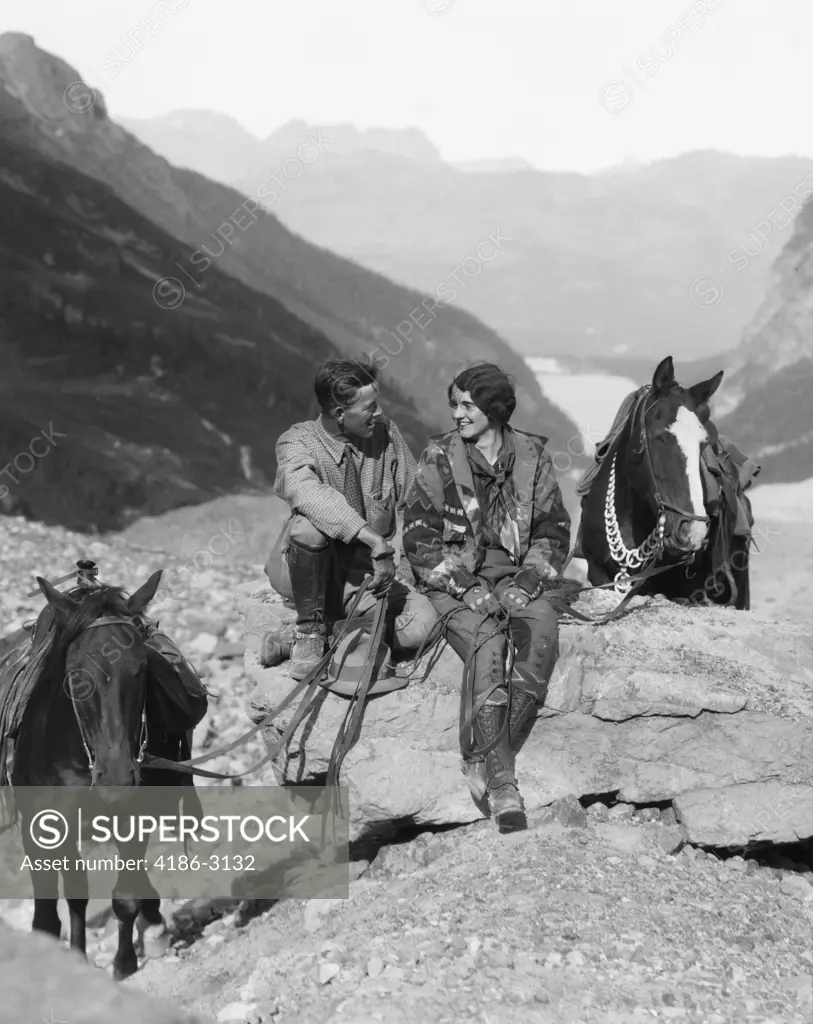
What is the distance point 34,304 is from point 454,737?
14057 millimetres

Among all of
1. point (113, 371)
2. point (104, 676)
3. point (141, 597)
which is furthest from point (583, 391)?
point (104, 676)

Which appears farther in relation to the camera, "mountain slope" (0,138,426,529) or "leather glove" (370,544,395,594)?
"mountain slope" (0,138,426,529)

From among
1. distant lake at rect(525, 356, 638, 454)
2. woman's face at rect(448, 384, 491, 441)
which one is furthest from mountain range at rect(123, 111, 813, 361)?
woman's face at rect(448, 384, 491, 441)

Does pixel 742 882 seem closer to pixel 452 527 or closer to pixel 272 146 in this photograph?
pixel 452 527

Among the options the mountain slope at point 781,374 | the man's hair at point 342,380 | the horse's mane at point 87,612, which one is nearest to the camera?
the horse's mane at point 87,612

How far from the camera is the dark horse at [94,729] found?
3840 mm

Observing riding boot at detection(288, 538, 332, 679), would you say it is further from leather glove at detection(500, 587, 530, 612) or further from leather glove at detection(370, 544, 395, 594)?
leather glove at detection(500, 587, 530, 612)

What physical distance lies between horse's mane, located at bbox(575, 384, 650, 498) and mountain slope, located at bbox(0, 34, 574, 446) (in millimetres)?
13804

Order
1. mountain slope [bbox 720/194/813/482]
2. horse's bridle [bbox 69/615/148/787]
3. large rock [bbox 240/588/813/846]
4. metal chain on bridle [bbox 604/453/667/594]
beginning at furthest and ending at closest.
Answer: mountain slope [bbox 720/194/813/482], metal chain on bridle [bbox 604/453/667/594], large rock [bbox 240/588/813/846], horse's bridle [bbox 69/615/148/787]

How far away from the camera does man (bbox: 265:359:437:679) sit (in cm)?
434

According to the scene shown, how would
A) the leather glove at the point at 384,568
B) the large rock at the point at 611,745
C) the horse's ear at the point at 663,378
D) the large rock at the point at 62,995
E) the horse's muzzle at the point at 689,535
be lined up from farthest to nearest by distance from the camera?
the horse's ear at the point at 663,378, the horse's muzzle at the point at 689,535, the large rock at the point at 611,745, the leather glove at the point at 384,568, the large rock at the point at 62,995

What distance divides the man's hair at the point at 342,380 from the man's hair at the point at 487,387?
424 mm

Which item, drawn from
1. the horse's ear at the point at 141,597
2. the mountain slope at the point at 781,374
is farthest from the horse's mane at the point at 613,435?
the mountain slope at the point at 781,374

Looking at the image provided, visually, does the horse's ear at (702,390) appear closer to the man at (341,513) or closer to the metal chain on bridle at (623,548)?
the metal chain on bridle at (623,548)
